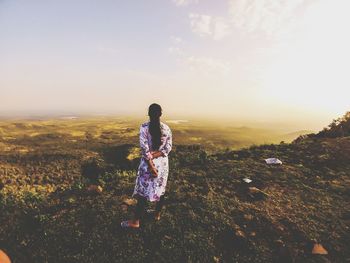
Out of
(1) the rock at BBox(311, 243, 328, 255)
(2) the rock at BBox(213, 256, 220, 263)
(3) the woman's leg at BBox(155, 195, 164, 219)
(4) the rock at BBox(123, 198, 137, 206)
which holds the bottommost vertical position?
(2) the rock at BBox(213, 256, 220, 263)

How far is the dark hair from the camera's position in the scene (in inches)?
235

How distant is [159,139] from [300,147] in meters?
9.89

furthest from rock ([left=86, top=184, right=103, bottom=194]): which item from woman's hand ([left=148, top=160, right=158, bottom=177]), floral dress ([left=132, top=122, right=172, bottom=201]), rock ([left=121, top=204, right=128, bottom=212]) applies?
woman's hand ([left=148, top=160, right=158, bottom=177])

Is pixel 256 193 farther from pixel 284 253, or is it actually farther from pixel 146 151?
pixel 146 151

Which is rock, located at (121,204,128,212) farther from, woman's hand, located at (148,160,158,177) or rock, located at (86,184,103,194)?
woman's hand, located at (148,160,158,177)

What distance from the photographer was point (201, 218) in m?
7.30

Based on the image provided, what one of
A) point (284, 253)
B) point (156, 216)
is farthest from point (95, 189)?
point (284, 253)

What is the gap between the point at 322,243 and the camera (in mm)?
6410

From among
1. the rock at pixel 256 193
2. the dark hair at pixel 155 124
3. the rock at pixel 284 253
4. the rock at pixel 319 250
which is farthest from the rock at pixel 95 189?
the rock at pixel 319 250

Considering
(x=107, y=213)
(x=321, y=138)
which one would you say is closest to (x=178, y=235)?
(x=107, y=213)

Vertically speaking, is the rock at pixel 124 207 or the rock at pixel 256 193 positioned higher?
the rock at pixel 256 193

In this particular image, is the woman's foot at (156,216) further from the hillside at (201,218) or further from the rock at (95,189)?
the rock at (95,189)

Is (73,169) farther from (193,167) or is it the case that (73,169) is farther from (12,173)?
(193,167)

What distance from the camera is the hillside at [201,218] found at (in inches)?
237
